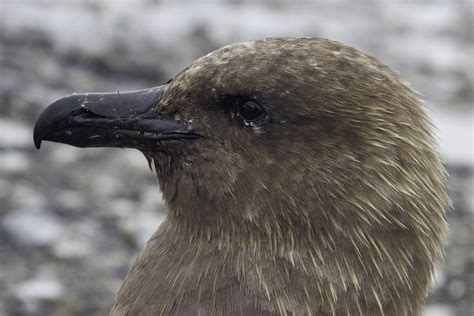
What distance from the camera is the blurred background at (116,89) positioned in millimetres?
4133

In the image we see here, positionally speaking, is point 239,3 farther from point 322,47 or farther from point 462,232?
point 322,47

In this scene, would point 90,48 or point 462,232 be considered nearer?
point 462,232

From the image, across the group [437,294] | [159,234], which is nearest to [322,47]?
[159,234]

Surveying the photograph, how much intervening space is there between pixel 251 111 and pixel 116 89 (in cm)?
259

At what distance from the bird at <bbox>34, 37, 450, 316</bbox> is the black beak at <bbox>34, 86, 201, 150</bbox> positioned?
0.09 meters

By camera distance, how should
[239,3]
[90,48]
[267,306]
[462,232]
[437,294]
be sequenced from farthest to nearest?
[239,3], [90,48], [462,232], [437,294], [267,306]

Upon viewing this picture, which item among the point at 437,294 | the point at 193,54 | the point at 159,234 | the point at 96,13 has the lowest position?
the point at 437,294

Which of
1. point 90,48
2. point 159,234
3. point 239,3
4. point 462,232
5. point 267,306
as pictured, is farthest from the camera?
point 239,3

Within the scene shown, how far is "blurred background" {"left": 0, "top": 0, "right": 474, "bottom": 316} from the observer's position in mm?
4133

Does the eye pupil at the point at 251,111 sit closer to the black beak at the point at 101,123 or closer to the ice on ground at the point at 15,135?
the black beak at the point at 101,123

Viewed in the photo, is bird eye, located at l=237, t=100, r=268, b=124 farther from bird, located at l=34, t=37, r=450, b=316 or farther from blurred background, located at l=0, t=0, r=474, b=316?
blurred background, located at l=0, t=0, r=474, b=316

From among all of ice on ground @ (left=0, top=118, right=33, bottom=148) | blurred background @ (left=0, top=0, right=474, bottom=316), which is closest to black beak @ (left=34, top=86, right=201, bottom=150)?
blurred background @ (left=0, top=0, right=474, bottom=316)

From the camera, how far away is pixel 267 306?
2641 millimetres

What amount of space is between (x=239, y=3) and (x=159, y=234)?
11.2ft
